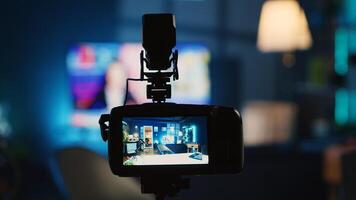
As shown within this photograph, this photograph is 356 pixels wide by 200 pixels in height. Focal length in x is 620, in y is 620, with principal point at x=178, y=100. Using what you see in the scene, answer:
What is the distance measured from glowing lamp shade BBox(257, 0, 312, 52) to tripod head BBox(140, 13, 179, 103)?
3.40m

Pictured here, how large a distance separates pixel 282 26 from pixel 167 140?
3513 millimetres

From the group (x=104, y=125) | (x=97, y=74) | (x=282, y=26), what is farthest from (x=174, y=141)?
(x=97, y=74)

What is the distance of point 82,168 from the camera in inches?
44.8

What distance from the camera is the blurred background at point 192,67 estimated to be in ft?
16.5

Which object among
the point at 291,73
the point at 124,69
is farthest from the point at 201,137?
the point at 291,73

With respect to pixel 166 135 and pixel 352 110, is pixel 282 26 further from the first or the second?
pixel 166 135

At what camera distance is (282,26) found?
178 inches

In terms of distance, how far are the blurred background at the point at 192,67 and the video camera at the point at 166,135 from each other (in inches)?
136

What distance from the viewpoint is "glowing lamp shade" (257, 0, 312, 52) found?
14.8ft

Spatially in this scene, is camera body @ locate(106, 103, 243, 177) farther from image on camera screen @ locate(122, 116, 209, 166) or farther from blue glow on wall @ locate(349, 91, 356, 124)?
blue glow on wall @ locate(349, 91, 356, 124)

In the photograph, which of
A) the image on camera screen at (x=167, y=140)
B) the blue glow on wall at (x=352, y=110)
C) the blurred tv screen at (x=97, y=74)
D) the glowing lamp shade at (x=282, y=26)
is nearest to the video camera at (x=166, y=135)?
the image on camera screen at (x=167, y=140)

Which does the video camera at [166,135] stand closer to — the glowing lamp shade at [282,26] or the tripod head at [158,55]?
the tripod head at [158,55]

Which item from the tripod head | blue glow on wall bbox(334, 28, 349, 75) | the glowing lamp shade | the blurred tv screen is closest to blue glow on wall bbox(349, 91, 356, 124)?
blue glow on wall bbox(334, 28, 349, 75)

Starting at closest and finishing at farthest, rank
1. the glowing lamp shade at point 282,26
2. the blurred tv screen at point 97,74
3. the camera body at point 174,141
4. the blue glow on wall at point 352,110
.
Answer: the camera body at point 174,141 < the glowing lamp shade at point 282,26 < the blurred tv screen at point 97,74 < the blue glow on wall at point 352,110
